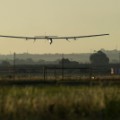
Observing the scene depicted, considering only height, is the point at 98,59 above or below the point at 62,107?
above

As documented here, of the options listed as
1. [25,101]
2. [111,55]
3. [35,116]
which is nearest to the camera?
[35,116]

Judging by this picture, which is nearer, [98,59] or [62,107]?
[62,107]

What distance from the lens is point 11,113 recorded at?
1559 cm

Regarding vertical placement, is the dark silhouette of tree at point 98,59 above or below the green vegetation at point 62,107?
above

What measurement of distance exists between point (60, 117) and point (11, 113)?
127cm

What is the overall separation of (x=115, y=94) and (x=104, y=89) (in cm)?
139

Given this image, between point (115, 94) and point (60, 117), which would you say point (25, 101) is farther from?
point (115, 94)

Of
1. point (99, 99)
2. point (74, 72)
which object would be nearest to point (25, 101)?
point (99, 99)

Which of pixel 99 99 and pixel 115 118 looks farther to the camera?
pixel 99 99

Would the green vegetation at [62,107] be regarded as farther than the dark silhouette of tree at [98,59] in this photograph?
No

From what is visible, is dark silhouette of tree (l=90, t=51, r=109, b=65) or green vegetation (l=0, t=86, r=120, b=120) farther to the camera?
dark silhouette of tree (l=90, t=51, r=109, b=65)

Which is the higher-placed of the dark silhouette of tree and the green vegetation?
the dark silhouette of tree

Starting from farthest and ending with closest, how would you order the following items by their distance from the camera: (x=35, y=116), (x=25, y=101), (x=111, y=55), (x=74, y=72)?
(x=111, y=55) → (x=74, y=72) → (x=25, y=101) → (x=35, y=116)

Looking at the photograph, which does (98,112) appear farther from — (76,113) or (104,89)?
(104,89)
